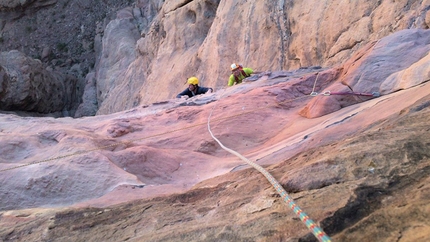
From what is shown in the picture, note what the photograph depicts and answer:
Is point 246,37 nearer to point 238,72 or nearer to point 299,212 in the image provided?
point 238,72

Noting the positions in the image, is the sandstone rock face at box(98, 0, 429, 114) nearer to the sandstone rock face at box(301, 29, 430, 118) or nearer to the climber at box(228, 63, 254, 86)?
the sandstone rock face at box(301, 29, 430, 118)

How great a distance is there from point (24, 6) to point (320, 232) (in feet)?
82.9

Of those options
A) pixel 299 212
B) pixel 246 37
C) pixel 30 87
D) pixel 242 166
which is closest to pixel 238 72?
pixel 246 37

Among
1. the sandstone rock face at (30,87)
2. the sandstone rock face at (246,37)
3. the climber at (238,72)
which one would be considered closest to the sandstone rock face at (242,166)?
the sandstone rock face at (246,37)

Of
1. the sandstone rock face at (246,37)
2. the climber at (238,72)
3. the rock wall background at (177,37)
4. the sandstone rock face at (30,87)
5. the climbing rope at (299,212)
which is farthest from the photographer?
the sandstone rock face at (30,87)

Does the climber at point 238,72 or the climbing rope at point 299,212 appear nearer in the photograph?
the climbing rope at point 299,212

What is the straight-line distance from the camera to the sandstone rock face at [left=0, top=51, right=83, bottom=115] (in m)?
17.3

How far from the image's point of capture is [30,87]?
18234mm

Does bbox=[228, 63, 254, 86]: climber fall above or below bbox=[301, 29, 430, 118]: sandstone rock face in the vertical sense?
below

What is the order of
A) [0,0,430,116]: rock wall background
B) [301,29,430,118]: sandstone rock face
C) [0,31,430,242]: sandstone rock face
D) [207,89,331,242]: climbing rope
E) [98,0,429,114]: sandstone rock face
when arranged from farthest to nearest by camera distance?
1. [0,0,430,116]: rock wall background
2. [98,0,429,114]: sandstone rock face
3. [301,29,430,118]: sandstone rock face
4. [0,31,430,242]: sandstone rock face
5. [207,89,331,242]: climbing rope

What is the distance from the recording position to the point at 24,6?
24.1m

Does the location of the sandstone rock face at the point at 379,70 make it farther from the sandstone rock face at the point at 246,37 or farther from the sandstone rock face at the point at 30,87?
the sandstone rock face at the point at 30,87

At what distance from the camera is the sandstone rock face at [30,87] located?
1728cm

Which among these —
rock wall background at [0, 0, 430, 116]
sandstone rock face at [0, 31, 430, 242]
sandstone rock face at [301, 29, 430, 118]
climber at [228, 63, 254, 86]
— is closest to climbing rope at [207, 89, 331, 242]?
sandstone rock face at [0, 31, 430, 242]
